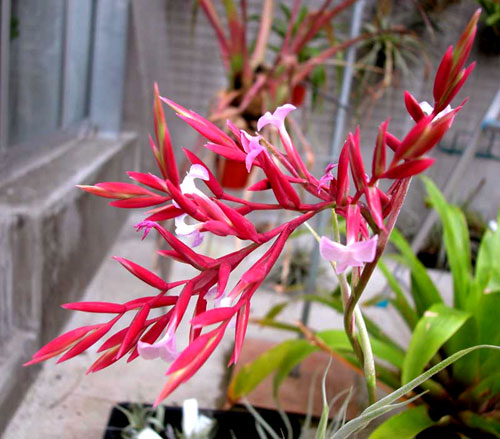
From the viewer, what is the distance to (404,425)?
46 cm

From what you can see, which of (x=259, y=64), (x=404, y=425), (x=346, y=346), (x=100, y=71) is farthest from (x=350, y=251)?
(x=100, y=71)

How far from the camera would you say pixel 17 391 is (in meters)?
0.73

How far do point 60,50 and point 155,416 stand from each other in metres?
1.07

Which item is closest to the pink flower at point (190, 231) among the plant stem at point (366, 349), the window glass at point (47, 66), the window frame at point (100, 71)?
the plant stem at point (366, 349)

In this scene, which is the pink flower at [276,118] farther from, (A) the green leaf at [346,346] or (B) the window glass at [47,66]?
(B) the window glass at [47,66]

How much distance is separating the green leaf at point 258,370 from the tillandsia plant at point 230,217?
0.46 metres

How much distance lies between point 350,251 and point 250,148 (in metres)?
0.07

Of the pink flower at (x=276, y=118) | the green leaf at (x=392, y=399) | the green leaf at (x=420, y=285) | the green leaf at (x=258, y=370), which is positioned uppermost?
the pink flower at (x=276, y=118)

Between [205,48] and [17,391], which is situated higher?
[205,48]

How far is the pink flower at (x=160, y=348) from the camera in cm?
21

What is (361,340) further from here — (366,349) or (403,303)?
(403,303)

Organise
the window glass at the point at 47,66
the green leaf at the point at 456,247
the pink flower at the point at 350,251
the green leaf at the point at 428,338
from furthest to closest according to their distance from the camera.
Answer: the window glass at the point at 47,66 → the green leaf at the point at 456,247 → the green leaf at the point at 428,338 → the pink flower at the point at 350,251

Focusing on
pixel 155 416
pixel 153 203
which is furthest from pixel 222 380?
pixel 153 203

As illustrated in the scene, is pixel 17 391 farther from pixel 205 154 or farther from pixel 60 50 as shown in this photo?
pixel 60 50
